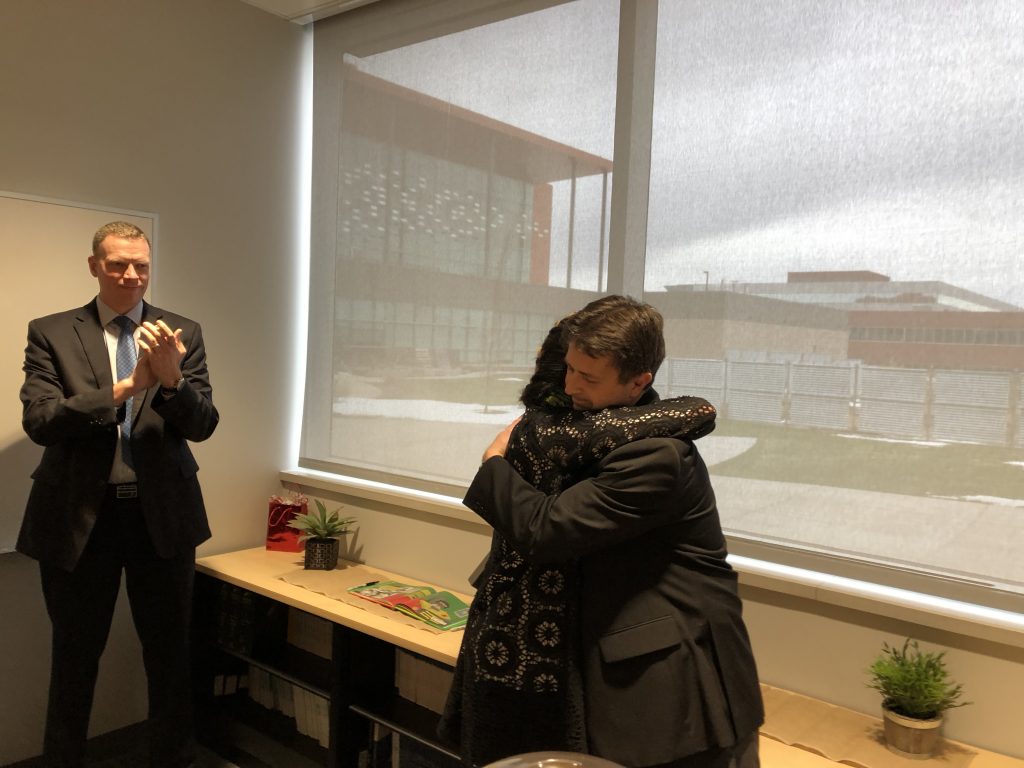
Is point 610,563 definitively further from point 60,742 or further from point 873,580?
point 60,742

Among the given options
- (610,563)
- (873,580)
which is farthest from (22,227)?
(873,580)

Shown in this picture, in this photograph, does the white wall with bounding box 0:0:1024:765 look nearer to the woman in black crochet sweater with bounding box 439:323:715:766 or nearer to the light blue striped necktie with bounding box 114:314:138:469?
the light blue striped necktie with bounding box 114:314:138:469

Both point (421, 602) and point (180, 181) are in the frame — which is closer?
point (421, 602)

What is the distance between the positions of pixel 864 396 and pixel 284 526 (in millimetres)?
2268

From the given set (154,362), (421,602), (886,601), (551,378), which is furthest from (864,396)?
(154,362)

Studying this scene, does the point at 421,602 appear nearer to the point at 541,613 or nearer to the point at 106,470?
the point at 106,470

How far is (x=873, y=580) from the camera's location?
2.08 metres

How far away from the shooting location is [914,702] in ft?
5.98

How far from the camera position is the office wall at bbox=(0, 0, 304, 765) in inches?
107

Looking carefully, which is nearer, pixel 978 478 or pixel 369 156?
pixel 978 478

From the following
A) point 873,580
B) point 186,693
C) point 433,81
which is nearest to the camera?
point 873,580

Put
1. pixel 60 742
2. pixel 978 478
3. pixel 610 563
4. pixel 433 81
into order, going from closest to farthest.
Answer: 1. pixel 610 563
2. pixel 978 478
3. pixel 60 742
4. pixel 433 81

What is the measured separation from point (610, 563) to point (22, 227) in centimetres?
228

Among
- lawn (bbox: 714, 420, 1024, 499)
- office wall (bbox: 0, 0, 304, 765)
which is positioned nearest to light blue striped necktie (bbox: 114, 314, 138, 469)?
office wall (bbox: 0, 0, 304, 765)
